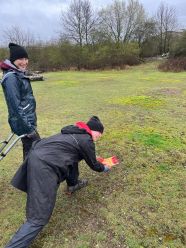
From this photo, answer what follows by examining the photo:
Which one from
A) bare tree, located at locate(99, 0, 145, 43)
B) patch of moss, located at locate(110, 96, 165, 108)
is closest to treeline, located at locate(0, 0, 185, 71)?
bare tree, located at locate(99, 0, 145, 43)

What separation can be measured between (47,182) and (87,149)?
0.76 meters

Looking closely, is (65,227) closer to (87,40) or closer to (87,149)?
(87,149)

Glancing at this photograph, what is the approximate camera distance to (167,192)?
503cm

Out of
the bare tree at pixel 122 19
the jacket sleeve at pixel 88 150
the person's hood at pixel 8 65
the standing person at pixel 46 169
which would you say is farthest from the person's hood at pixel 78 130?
the bare tree at pixel 122 19

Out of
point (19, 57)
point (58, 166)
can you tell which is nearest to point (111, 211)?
point (58, 166)

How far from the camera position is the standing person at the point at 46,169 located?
12.1 ft

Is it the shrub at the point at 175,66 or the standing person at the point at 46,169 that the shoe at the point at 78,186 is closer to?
the standing person at the point at 46,169

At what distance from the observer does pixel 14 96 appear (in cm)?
457

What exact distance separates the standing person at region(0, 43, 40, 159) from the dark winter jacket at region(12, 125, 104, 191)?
73 centimetres

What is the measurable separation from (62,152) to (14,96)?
48.1 inches

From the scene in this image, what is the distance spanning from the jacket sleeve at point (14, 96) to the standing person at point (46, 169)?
755 millimetres

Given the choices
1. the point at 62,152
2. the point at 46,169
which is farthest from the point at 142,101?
the point at 46,169

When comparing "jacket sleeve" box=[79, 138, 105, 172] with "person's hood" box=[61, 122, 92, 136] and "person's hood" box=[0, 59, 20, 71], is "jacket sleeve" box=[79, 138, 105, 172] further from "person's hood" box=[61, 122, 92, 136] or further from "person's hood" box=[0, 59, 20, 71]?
"person's hood" box=[0, 59, 20, 71]

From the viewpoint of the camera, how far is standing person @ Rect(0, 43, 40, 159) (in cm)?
459
